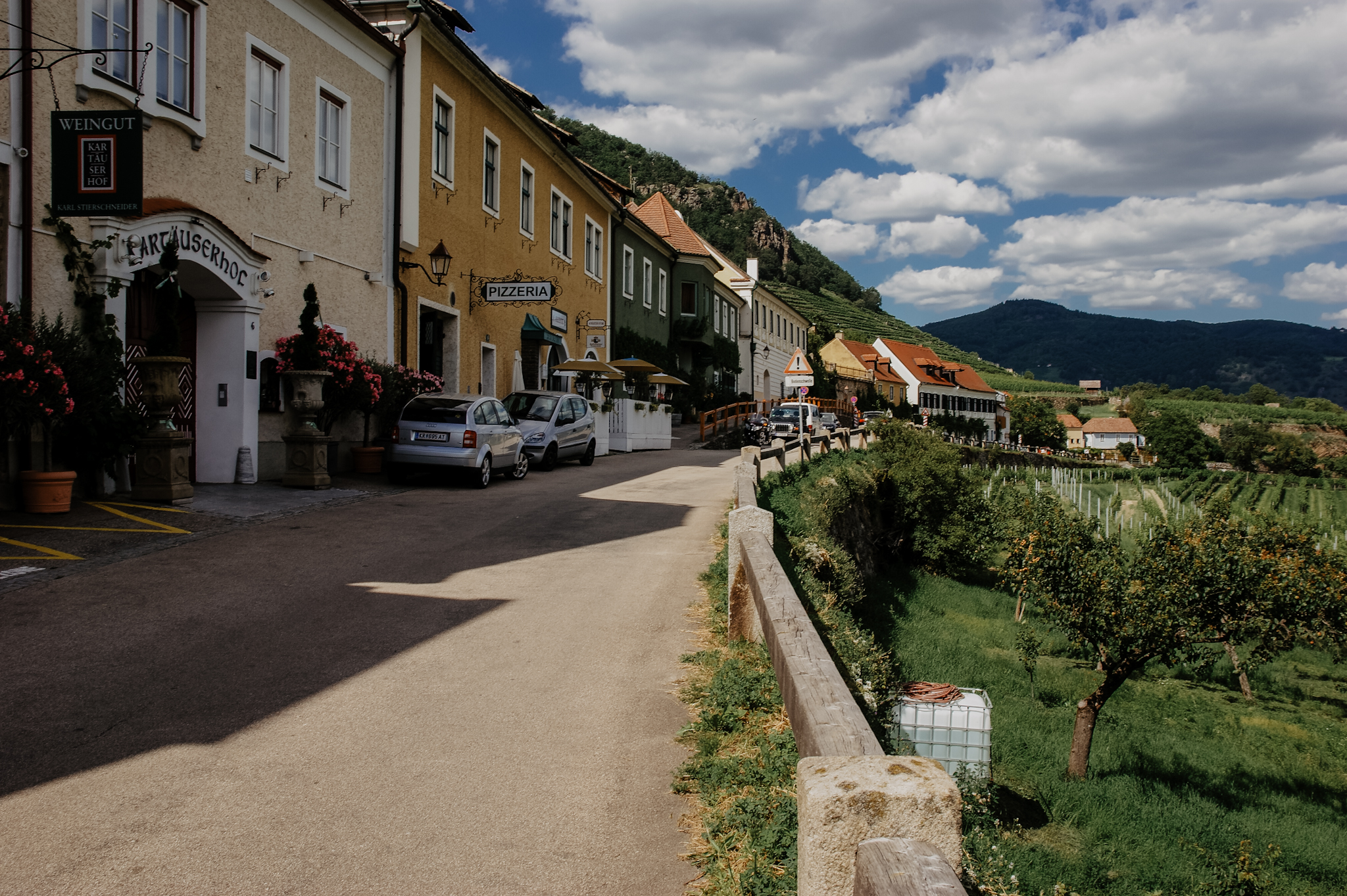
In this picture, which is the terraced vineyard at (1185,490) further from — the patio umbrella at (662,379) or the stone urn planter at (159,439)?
the stone urn planter at (159,439)

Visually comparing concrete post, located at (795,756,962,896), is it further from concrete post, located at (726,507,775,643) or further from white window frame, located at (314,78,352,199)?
white window frame, located at (314,78,352,199)

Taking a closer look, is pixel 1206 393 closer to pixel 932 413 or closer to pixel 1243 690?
pixel 932 413

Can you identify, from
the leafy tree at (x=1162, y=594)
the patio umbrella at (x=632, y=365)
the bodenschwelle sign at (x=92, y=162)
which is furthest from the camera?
the patio umbrella at (x=632, y=365)

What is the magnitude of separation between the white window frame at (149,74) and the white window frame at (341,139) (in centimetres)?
276

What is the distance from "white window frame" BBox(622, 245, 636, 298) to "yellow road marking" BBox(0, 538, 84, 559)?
26.8m

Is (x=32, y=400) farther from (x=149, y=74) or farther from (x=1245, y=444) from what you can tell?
(x=1245, y=444)

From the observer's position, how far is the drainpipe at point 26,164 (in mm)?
10039

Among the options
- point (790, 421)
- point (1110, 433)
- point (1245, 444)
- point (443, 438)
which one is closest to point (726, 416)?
point (790, 421)

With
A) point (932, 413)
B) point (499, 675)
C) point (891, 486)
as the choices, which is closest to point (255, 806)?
point (499, 675)

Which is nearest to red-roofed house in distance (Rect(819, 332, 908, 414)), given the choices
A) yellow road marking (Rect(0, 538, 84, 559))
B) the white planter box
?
the white planter box

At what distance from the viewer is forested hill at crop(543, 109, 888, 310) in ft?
319

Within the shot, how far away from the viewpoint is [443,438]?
15680 millimetres

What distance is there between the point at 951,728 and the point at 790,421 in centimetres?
2723

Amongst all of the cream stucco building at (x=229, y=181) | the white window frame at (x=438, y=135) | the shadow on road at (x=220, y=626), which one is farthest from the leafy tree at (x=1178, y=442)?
the shadow on road at (x=220, y=626)
